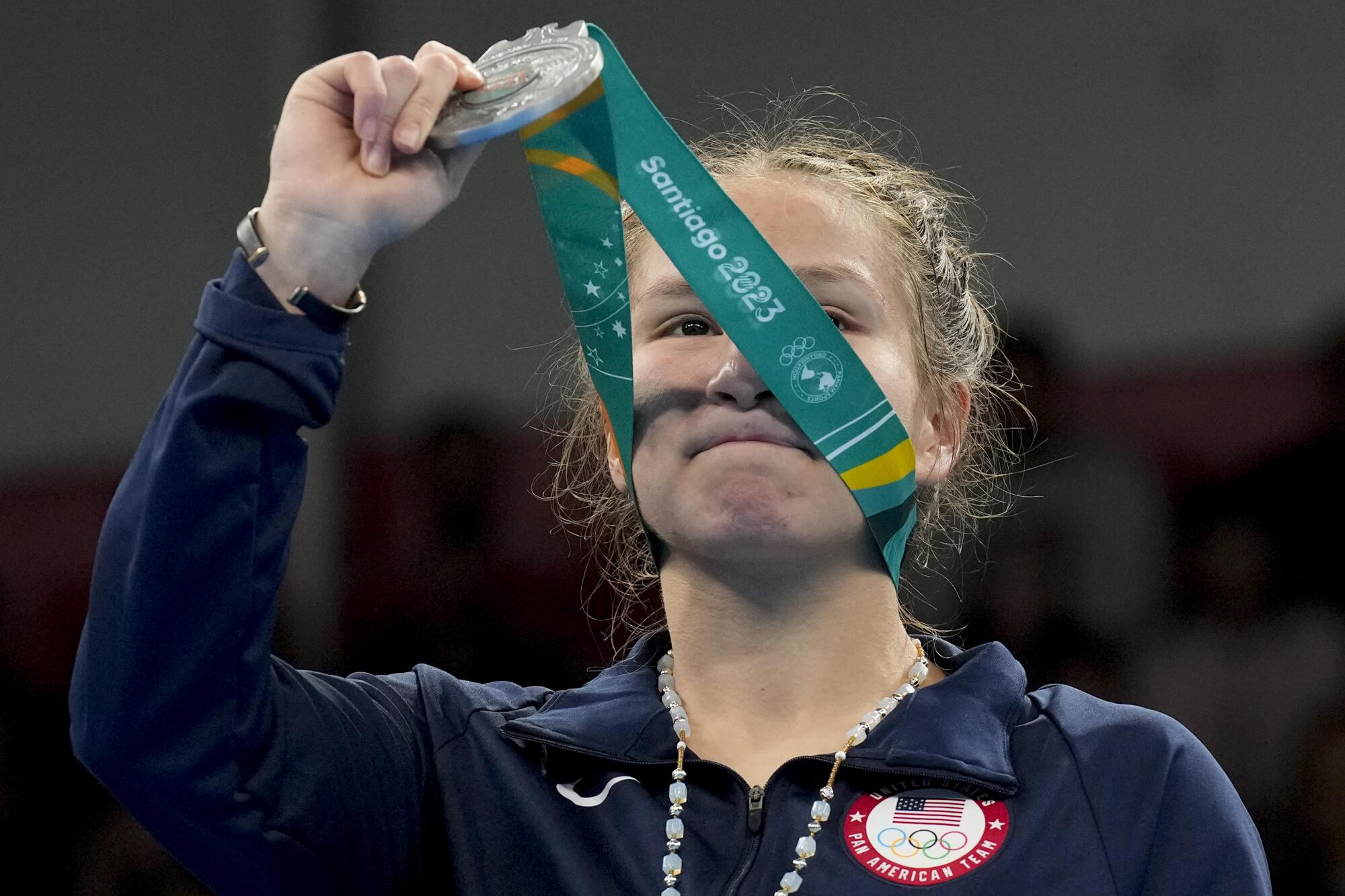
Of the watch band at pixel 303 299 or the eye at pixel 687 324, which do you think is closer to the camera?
the watch band at pixel 303 299

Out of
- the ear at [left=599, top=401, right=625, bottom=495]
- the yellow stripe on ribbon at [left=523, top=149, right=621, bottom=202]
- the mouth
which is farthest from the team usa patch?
the yellow stripe on ribbon at [left=523, top=149, right=621, bottom=202]

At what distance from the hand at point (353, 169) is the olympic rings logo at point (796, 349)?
0.37 metres

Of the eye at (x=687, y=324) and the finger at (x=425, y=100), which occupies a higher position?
the finger at (x=425, y=100)

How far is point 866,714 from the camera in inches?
70.3

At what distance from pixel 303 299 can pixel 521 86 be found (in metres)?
0.26

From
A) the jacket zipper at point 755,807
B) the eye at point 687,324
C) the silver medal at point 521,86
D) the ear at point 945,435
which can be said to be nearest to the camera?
the silver medal at point 521,86

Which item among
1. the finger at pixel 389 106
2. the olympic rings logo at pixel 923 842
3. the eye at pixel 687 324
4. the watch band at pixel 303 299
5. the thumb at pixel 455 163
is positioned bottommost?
the olympic rings logo at pixel 923 842

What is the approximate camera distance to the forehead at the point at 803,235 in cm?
183

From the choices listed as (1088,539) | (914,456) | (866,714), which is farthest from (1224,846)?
(1088,539)

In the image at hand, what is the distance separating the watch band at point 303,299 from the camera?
1442 mm

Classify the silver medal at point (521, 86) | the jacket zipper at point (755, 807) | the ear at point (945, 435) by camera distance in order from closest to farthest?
the silver medal at point (521, 86), the jacket zipper at point (755, 807), the ear at point (945, 435)

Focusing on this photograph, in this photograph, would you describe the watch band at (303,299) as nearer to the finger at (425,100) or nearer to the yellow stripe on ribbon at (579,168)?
the finger at (425,100)

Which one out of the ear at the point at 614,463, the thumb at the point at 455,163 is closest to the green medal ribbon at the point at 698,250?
the thumb at the point at 455,163

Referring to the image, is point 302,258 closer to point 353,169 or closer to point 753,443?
point 353,169
